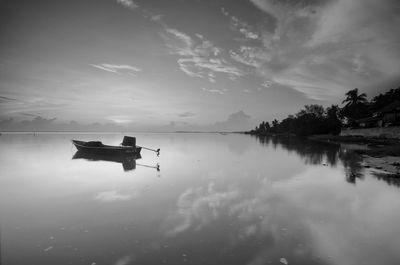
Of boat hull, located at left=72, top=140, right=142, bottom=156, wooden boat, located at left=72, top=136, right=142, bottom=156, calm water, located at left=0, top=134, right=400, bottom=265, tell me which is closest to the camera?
calm water, located at left=0, top=134, right=400, bottom=265

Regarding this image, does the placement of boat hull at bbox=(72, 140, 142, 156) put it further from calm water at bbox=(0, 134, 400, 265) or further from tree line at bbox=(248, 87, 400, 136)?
tree line at bbox=(248, 87, 400, 136)

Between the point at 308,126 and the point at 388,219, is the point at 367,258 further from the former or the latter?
the point at 308,126

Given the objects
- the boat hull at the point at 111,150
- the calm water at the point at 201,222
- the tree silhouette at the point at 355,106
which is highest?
the tree silhouette at the point at 355,106

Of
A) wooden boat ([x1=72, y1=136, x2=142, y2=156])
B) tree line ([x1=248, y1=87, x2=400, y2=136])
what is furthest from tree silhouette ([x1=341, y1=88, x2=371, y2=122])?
wooden boat ([x1=72, y1=136, x2=142, y2=156])

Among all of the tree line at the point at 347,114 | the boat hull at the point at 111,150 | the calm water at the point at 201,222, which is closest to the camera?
the calm water at the point at 201,222

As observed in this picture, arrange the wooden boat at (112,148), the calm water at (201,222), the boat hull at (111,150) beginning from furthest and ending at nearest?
the wooden boat at (112,148) → the boat hull at (111,150) → the calm water at (201,222)

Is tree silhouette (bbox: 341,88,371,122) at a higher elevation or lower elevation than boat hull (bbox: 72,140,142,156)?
higher

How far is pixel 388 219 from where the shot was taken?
32.8 ft

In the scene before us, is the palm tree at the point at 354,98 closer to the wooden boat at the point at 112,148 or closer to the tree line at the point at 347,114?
the tree line at the point at 347,114

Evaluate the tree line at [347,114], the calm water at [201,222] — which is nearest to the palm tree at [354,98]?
the tree line at [347,114]

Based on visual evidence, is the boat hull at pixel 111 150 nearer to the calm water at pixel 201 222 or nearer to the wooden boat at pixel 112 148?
the wooden boat at pixel 112 148

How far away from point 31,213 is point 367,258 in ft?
43.1

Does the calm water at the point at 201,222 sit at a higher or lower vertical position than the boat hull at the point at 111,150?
lower

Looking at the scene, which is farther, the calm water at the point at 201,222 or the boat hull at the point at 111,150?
the boat hull at the point at 111,150
